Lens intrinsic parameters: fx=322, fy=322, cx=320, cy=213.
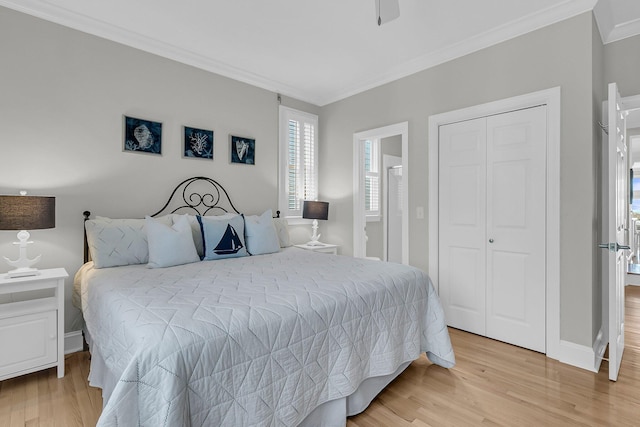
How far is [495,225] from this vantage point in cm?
290

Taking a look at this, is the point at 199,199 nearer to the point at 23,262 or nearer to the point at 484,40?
the point at 23,262

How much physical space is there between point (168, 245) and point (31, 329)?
0.97 meters

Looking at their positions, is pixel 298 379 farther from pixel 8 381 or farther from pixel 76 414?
pixel 8 381

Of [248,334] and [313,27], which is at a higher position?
[313,27]

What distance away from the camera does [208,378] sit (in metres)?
1.19

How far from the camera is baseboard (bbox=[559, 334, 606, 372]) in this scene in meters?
2.36

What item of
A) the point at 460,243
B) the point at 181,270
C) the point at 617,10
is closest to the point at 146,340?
the point at 181,270

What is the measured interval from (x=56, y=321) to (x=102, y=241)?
1.96ft

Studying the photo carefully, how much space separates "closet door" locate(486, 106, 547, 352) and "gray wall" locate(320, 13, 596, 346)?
0.53ft

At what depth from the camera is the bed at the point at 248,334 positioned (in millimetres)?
1139

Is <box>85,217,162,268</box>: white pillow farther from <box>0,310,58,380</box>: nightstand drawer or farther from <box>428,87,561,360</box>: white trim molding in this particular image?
<box>428,87,561,360</box>: white trim molding

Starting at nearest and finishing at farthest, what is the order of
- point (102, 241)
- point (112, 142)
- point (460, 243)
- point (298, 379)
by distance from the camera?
1. point (298, 379)
2. point (102, 241)
3. point (112, 142)
4. point (460, 243)

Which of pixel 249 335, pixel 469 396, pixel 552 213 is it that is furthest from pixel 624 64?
pixel 249 335

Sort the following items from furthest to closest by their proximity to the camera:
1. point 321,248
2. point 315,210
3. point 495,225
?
point 315,210 → point 321,248 → point 495,225
